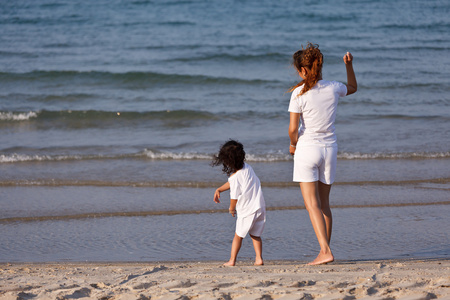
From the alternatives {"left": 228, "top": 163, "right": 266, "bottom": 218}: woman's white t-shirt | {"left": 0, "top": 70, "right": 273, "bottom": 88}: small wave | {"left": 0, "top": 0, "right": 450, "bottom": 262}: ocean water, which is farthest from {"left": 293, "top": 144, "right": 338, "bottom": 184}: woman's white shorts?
{"left": 0, "top": 70, "right": 273, "bottom": 88}: small wave

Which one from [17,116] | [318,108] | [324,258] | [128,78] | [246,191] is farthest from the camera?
[128,78]

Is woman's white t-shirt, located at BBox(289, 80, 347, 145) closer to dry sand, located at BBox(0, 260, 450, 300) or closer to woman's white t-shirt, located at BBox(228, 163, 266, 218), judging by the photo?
woman's white t-shirt, located at BBox(228, 163, 266, 218)

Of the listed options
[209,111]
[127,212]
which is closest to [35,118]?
[209,111]

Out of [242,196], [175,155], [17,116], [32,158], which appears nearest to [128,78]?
[17,116]

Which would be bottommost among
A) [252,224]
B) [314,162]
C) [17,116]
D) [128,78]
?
[252,224]

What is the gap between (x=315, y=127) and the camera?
13.5 feet

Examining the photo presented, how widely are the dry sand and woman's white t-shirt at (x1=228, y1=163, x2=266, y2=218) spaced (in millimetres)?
480

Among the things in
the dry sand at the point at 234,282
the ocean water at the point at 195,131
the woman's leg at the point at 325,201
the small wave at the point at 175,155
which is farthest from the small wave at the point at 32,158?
the woman's leg at the point at 325,201

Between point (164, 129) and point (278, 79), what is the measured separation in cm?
561

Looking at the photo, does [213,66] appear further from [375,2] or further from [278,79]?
[375,2]

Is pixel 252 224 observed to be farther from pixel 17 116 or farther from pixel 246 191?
pixel 17 116

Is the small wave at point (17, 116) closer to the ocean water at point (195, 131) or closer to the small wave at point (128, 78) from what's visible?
the ocean water at point (195, 131)

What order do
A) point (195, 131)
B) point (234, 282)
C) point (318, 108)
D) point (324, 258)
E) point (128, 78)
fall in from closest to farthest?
point (234, 282) < point (318, 108) < point (324, 258) < point (195, 131) < point (128, 78)

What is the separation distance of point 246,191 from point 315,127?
0.75 metres
